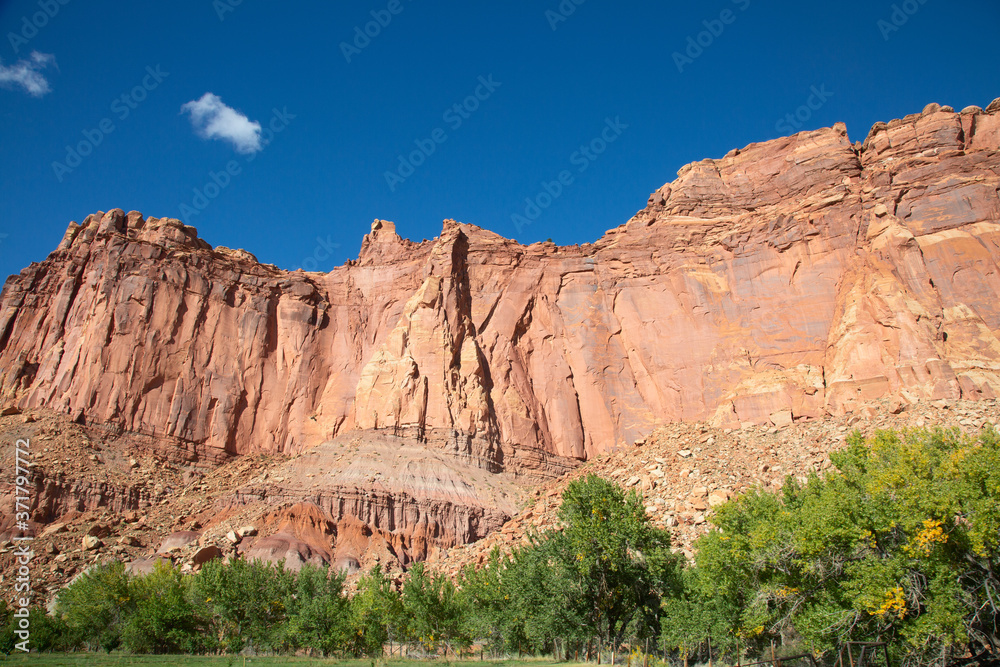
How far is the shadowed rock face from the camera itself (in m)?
47.0

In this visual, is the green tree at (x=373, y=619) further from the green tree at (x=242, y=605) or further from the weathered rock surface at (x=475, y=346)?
the weathered rock surface at (x=475, y=346)

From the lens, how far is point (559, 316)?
6106 cm

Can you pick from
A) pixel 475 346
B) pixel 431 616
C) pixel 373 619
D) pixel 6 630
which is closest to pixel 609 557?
pixel 431 616

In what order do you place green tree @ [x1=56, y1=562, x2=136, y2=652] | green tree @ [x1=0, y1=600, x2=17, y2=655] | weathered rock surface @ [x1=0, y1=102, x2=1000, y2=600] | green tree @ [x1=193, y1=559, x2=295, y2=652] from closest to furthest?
green tree @ [x1=0, y1=600, x2=17, y2=655] < green tree @ [x1=193, y1=559, x2=295, y2=652] < green tree @ [x1=56, y1=562, x2=136, y2=652] < weathered rock surface @ [x1=0, y1=102, x2=1000, y2=600]

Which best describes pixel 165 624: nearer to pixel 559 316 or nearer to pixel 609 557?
pixel 609 557

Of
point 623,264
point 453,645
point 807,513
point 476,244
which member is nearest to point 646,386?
point 623,264

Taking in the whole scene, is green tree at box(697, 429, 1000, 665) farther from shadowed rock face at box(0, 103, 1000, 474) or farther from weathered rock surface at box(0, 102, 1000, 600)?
shadowed rock face at box(0, 103, 1000, 474)

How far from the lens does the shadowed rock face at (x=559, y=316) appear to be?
4700 centimetres

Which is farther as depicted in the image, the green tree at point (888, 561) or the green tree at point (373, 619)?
the green tree at point (373, 619)

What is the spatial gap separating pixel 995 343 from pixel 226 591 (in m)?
48.2

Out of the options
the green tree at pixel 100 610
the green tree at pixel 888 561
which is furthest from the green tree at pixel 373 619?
the green tree at pixel 888 561

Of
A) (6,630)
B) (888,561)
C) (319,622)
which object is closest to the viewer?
(888,561)

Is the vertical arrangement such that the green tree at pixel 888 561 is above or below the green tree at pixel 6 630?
above

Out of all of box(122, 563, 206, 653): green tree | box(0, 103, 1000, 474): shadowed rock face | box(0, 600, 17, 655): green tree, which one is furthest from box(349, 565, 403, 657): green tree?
box(0, 103, 1000, 474): shadowed rock face
